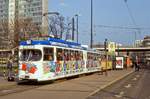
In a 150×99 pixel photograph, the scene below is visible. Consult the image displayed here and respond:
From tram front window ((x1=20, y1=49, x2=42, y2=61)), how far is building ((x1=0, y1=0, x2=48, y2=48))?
32.0m

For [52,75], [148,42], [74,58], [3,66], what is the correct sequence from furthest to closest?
[148,42] → [3,66] → [74,58] → [52,75]

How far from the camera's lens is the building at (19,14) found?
61.3 m

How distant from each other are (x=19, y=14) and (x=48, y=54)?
137 ft

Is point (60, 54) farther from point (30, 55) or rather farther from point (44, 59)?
point (30, 55)

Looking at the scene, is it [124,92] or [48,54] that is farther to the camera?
[48,54]

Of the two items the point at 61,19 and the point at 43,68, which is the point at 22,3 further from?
the point at 43,68

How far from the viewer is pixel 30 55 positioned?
26.9 metres

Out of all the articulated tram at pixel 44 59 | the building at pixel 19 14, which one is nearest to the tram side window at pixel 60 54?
the articulated tram at pixel 44 59

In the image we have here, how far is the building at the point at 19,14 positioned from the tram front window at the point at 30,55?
32.0 m

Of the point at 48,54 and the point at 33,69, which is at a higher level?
the point at 48,54

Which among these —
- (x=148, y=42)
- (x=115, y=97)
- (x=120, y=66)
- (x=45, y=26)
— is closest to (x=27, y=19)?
(x=45, y=26)

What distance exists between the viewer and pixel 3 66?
43.3 meters

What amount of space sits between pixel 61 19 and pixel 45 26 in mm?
2944

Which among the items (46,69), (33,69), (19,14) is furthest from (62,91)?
(19,14)
